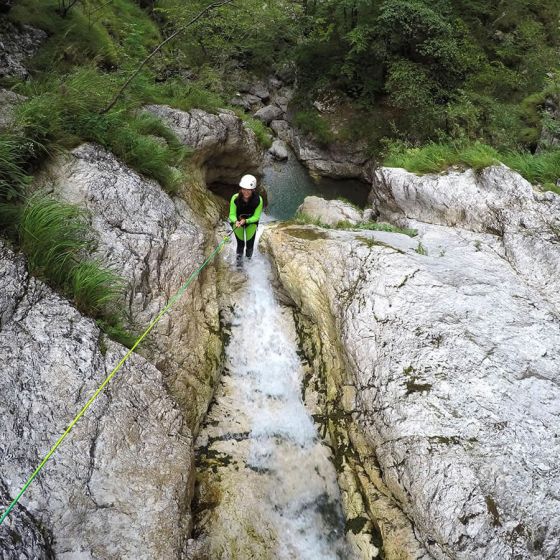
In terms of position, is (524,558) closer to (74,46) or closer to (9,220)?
(9,220)

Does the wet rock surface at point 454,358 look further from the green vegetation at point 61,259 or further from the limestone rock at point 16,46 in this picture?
the limestone rock at point 16,46

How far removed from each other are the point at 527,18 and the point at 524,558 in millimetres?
19042

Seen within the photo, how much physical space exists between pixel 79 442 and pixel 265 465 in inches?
92.6

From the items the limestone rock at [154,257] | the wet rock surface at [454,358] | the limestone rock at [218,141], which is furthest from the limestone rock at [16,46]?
the wet rock surface at [454,358]

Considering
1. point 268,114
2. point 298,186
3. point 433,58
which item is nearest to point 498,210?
point 298,186

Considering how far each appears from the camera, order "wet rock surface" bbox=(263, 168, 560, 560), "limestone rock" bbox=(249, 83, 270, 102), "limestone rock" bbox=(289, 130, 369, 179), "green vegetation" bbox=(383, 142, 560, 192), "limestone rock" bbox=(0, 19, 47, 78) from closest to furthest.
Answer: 1. "wet rock surface" bbox=(263, 168, 560, 560)
2. "green vegetation" bbox=(383, 142, 560, 192)
3. "limestone rock" bbox=(0, 19, 47, 78)
4. "limestone rock" bbox=(289, 130, 369, 179)
5. "limestone rock" bbox=(249, 83, 270, 102)

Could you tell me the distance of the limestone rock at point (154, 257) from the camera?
4.95 meters

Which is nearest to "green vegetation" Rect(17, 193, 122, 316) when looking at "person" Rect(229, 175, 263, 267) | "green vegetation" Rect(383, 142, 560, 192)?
"person" Rect(229, 175, 263, 267)

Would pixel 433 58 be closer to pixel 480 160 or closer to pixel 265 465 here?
pixel 480 160

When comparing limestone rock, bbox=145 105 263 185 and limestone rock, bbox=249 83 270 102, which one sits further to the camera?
limestone rock, bbox=249 83 270 102

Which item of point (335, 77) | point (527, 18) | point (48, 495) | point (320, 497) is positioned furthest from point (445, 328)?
point (527, 18)

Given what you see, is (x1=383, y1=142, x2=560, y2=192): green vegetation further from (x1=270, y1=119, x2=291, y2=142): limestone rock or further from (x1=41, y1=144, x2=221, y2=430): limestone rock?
(x1=270, y1=119, x2=291, y2=142): limestone rock

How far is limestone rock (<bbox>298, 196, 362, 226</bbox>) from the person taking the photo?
30.9 ft

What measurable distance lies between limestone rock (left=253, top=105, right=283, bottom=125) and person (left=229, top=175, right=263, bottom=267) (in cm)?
1241
